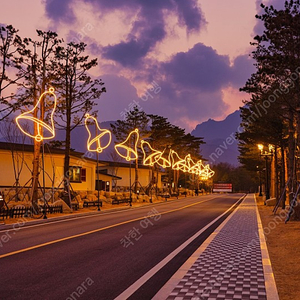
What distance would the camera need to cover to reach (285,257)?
11.4 m

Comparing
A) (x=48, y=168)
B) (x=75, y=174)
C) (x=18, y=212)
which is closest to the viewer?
(x=18, y=212)

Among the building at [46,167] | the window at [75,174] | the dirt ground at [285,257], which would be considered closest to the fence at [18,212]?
the building at [46,167]

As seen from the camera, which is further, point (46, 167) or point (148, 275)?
point (46, 167)

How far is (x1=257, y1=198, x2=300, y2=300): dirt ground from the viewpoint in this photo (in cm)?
767

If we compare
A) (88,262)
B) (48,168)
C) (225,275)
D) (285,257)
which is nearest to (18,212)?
(88,262)

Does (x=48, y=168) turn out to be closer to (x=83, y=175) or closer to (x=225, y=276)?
(x=83, y=175)

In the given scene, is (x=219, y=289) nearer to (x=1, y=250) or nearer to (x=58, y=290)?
(x=58, y=290)

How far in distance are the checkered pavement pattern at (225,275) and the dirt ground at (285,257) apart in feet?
1.26

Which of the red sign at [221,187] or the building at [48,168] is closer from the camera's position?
the building at [48,168]

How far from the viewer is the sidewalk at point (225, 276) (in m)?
7.09

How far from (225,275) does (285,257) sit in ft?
11.5

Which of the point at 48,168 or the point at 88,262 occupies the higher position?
the point at 48,168

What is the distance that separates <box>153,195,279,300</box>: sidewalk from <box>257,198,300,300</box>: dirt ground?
215mm

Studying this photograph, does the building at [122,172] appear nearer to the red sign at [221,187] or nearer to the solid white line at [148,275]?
the red sign at [221,187]
